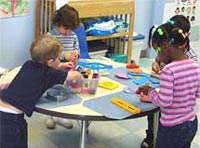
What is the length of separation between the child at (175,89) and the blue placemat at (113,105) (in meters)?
0.07

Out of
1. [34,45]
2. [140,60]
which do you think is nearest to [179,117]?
[34,45]

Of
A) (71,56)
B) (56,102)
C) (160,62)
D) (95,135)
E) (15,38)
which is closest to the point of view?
(56,102)

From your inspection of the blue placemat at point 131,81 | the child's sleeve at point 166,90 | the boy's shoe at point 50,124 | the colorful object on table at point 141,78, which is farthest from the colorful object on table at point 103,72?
the boy's shoe at point 50,124

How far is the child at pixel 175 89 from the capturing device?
177 centimetres

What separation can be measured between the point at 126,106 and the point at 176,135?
29cm

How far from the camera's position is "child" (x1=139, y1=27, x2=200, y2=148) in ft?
5.79

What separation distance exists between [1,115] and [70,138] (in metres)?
0.90

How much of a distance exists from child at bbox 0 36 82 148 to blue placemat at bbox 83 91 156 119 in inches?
6.8

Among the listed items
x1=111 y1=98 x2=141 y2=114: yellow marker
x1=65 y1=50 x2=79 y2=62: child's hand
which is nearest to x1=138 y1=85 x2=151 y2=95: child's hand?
x1=111 y1=98 x2=141 y2=114: yellow marker

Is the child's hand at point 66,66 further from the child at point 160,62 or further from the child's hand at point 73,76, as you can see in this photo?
the child at point 160,62

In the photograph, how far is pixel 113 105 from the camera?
1868 mm

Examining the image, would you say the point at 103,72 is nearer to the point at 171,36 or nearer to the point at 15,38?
the point at 171,36

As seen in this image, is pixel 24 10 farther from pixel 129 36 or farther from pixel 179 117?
pixel 179 117

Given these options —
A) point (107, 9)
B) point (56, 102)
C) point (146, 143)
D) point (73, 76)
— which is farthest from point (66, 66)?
point (107, 9)
